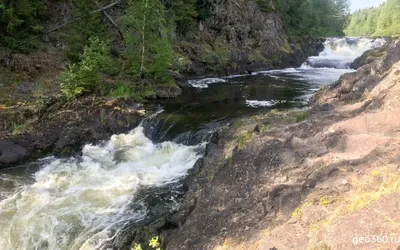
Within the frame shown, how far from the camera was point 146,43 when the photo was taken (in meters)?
20.2

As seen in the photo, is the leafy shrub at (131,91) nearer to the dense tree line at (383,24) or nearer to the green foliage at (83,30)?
the green foliage at (83,30)

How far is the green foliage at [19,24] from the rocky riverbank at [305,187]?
14048mm

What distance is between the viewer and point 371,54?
37156mm

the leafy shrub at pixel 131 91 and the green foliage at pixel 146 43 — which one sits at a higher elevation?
the green foliage at pixel 146 43

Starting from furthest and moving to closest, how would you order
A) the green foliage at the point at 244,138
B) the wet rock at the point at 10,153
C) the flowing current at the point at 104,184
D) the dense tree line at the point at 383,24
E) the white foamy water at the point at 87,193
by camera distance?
the dense tree line at the point at 383,24
the wet rock at the point at 10,153
the green foliage at the point at 244,138
the flowing current at the point at 104,184
the white foamy water at the point at 87,193

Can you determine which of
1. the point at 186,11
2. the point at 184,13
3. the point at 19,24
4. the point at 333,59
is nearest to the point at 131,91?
the point at 19,24

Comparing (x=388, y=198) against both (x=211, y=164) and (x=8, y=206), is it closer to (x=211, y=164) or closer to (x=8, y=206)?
(x=211, y=164)

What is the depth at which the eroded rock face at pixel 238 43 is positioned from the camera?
32219 mm

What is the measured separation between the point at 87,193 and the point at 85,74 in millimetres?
8235

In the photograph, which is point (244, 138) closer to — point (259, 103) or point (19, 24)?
point (259, 103)

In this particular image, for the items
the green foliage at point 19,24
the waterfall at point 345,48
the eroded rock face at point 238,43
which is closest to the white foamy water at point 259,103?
the eroded rock face at point 238,43

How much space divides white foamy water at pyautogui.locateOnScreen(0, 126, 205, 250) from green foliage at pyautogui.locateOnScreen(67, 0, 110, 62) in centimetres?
789

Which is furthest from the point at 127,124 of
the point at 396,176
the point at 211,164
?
the point at 396,176

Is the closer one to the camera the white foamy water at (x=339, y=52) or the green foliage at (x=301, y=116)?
the green foliage at (x=301, y=116)
